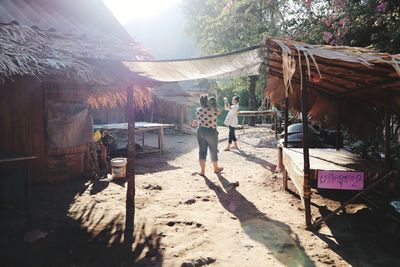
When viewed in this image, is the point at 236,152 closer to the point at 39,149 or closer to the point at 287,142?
the point at 287,142

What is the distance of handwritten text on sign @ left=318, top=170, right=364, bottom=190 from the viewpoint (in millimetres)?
3916

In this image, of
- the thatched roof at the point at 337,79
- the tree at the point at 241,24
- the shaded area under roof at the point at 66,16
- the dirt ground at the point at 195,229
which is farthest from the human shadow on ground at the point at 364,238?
the tree at the point at 241,24

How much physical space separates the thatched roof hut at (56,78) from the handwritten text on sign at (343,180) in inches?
126

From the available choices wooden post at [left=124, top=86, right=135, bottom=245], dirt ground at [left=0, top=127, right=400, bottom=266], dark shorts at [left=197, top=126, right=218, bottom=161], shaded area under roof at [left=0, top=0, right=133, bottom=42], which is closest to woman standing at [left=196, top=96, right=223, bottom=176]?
dark shorts at [left=197, top=126, right=218, bottom=161]

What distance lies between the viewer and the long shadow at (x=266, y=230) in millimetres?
3531

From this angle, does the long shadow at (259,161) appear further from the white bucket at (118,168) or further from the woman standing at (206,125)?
the white bucket at (118,168)

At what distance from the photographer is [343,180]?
12.9 ft

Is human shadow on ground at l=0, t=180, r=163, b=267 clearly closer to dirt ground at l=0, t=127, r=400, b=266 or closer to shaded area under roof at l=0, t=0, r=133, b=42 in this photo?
dirt ground at l=0, t=127, r=400, b=266

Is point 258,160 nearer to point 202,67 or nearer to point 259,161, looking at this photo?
point 259,161

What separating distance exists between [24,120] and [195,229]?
4.43 metres

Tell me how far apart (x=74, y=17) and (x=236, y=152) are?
6.54m

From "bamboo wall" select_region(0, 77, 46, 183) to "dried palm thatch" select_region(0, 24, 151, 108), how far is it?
27.4 inches

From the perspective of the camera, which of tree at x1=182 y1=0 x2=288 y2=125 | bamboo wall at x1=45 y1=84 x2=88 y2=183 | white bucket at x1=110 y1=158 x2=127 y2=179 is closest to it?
bamboo wall at x1=45 y1=84 x2=88 y2=183

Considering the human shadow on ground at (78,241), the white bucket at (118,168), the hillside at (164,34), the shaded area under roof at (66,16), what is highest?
the hillside at (164,34)
